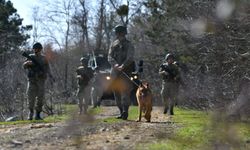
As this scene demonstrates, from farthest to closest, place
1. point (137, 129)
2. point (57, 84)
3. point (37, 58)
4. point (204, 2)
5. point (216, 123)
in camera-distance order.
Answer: point (57, 84)
point (37, 58)
point (137, 129)
point (204, 2)
point (216, 123)

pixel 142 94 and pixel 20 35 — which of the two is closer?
pixel 142 94

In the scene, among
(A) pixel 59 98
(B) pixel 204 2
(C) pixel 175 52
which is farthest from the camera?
(A) pixel 59 98

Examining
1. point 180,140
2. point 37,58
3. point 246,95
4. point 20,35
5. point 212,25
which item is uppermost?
point 20,35

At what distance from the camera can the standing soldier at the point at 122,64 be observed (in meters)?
12.8

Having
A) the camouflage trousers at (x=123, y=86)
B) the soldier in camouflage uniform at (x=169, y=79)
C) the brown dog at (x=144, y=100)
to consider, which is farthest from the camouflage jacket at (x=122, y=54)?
the soldier in camouflage uniform at (x=169, y=79)

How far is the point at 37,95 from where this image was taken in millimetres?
14250

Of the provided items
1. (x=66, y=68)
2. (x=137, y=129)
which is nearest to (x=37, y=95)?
(x=137, y=129)

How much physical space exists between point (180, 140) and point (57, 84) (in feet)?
69.0

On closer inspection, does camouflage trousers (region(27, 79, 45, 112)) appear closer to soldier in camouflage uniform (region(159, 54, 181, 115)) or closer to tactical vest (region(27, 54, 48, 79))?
tactical vest (region(27, 54, 48, 79))

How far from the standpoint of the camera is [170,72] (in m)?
16.9

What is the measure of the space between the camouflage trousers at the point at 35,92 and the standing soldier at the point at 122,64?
2147mm

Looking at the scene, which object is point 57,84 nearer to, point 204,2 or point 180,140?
point 204,2

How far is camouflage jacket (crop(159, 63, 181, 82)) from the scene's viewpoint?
16.8 metres

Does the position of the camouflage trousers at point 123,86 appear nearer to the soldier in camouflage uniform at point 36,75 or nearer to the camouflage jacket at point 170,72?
the soldier in camouflage uniform at point 36,75
